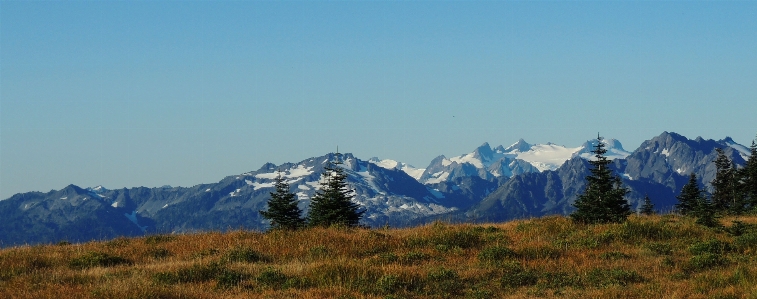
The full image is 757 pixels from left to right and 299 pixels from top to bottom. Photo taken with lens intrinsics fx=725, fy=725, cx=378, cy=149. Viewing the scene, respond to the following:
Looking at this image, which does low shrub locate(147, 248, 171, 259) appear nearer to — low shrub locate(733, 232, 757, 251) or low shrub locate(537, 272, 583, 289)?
low shrub locate(537, 272, 583, 289)

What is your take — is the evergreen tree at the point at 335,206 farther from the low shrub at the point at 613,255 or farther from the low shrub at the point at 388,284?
the low shrub at the point at 388,284

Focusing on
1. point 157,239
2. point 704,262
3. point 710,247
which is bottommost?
point 704,262

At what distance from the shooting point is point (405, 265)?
19422 mm

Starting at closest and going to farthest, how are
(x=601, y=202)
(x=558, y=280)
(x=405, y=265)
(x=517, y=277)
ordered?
(x=558, y=280) < (x=517, y=277) < (x=405, y=265) < (x=601, y=202)

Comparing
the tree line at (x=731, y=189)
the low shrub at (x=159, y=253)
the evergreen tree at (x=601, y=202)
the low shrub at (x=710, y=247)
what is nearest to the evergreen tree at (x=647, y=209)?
the tree line at (x=731, y=189)

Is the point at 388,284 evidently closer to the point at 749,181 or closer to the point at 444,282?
the point at 444,282

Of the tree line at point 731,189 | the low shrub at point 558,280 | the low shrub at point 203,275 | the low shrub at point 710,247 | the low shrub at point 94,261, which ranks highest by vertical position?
the tree line at point 731,189

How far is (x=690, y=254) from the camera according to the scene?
68.9 feet

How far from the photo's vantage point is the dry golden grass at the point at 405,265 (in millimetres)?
15995

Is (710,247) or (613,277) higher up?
(710,247)

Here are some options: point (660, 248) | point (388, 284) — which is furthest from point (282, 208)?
point (388, 284)

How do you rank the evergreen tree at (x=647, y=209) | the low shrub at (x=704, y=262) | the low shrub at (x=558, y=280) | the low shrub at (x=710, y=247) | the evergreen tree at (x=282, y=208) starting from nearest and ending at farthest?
the low shrub at (x=558, y=280), the low shrub at (x=704, y=262), the low shrub at (x=710, y=247), the evergreen tree at (x=647, y=209), the evergreen tree at (x=282, y=208)

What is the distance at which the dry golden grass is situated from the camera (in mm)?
15995

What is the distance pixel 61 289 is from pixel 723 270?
1553 centimetres
